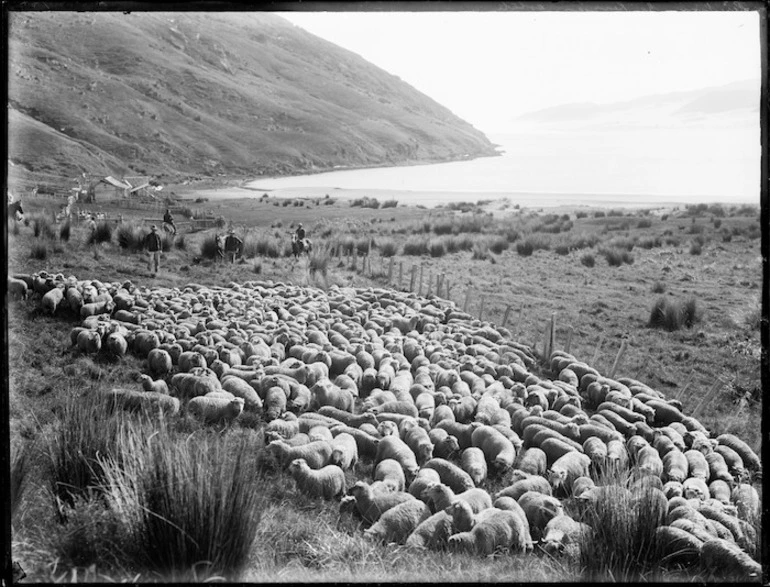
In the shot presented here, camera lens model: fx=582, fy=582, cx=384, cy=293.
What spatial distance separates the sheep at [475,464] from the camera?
822 centimetres

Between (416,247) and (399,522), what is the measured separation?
22499 millimetres

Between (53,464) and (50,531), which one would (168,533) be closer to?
(50,531)

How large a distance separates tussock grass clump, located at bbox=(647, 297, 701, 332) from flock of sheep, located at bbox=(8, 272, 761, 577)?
19.3 ft

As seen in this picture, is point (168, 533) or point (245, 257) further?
point (245, 257)

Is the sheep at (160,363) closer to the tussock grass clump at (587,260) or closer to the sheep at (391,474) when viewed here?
the sheep at (391,474)

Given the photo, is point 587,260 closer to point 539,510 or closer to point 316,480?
point 539,510

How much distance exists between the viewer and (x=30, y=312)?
1214 cm

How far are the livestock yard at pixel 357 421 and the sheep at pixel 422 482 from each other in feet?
0.08

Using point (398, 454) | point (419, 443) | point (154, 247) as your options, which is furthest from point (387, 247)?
point (398, 454)

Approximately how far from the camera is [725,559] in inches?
228

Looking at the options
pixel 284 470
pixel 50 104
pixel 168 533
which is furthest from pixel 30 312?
pixel 50 104

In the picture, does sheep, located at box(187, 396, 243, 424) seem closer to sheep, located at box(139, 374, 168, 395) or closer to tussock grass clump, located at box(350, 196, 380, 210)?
sheep, located at box(139, 374, 168, 395)

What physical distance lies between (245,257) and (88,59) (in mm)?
67852

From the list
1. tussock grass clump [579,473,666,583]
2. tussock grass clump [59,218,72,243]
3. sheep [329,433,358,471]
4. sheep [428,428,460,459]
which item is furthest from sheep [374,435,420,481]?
tussock grass clump [59,218,72,243]
